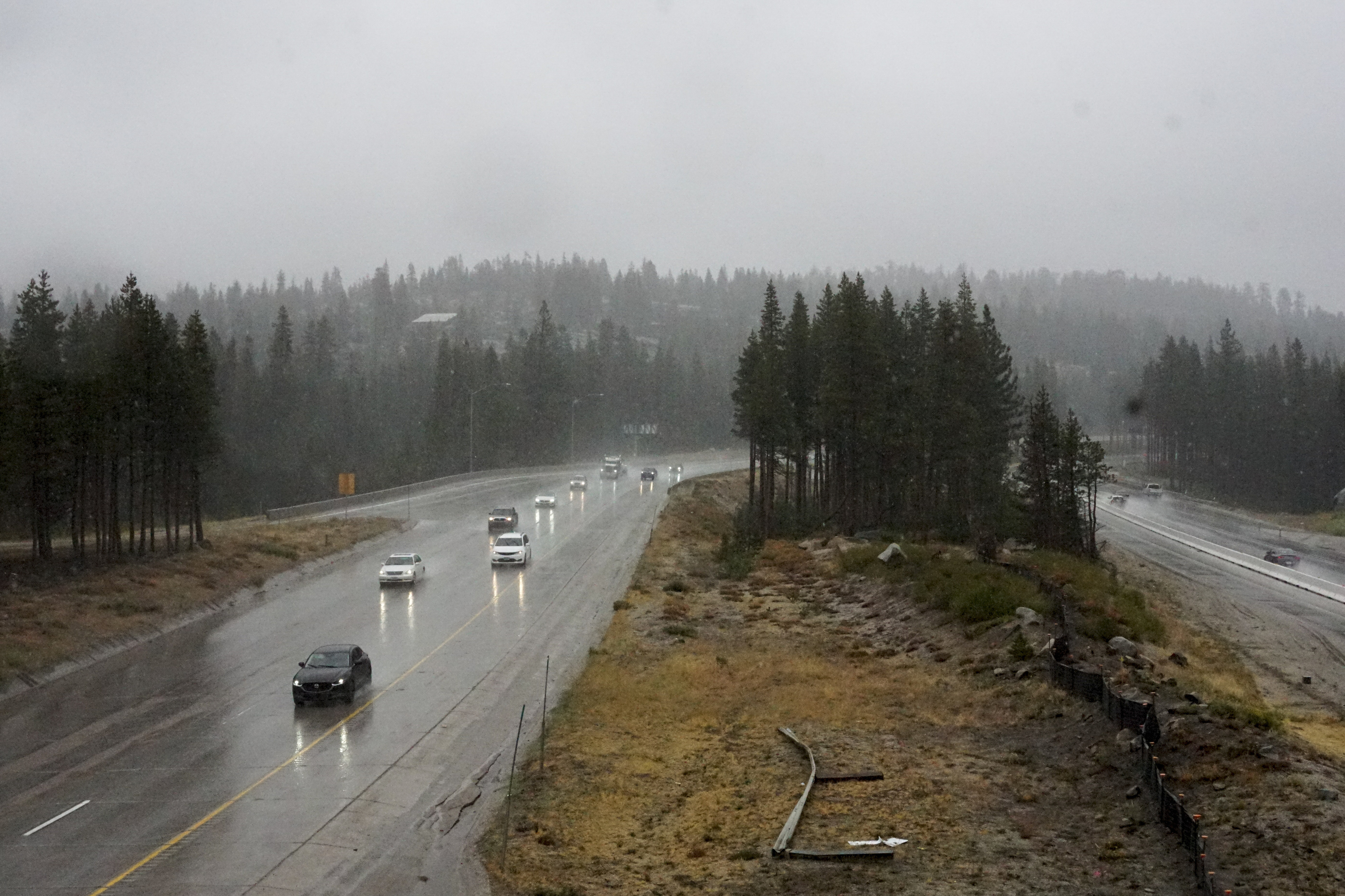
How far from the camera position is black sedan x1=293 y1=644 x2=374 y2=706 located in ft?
88.2

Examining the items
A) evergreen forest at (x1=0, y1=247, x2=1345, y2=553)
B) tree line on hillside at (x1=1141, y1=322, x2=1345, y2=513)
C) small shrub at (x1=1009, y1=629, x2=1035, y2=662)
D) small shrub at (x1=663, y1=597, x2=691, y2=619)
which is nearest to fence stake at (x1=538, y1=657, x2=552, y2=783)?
small shrub at (x1=663, y1=597, x2=691, y2=619)

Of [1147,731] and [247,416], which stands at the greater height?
[247,416]

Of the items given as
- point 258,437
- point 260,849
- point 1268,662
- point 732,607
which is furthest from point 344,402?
point 260,849

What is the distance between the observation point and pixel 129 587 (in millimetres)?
41375

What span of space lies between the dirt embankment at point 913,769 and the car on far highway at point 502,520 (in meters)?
30.4

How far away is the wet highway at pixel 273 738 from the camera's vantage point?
1641 cm

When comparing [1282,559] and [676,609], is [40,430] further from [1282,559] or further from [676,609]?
[1282,559]

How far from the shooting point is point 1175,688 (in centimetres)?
2228

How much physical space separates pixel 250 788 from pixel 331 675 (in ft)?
23.3

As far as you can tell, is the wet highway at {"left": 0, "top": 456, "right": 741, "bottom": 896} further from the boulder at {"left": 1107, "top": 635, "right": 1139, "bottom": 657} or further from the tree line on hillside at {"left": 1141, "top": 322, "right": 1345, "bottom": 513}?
the tree line on hillside at {"left": 1141, "top": 322, "right": 1345, "bottom": 513}

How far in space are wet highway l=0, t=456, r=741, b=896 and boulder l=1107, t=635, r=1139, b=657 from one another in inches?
588

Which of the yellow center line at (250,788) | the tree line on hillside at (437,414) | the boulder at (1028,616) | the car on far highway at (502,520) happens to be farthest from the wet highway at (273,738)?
the tree line on hillside at (437,414)

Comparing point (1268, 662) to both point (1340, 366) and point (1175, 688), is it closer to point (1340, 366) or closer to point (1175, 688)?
point (1175, 688)

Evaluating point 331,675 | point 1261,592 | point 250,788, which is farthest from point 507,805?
point 1261,592
